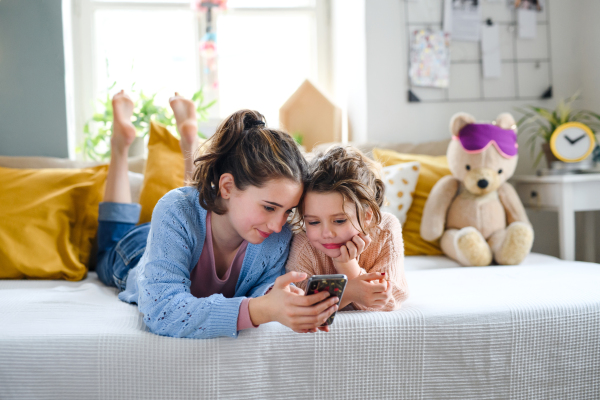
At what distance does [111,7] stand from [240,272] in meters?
2.12

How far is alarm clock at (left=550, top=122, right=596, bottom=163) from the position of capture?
70.0 inches

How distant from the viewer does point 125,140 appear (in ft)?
5.09

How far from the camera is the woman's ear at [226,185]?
0.96 metres

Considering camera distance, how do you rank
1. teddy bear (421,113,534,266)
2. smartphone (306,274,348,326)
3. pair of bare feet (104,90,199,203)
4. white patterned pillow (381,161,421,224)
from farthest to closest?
white patterned pillow (381,161,421,224) < teddy bear (421,113,534,266) < pair of bare feet (104,90,199,203) < smartphone (306,274,348,326)

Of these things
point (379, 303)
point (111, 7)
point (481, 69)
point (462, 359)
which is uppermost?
point (111, 7)

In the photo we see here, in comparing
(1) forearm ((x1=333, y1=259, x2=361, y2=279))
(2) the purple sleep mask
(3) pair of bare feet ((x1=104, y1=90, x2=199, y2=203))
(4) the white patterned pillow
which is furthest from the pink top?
(2) the purple sleep mask

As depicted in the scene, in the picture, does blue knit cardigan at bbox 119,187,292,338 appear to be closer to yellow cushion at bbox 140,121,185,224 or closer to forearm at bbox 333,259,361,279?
forearm at bbox 333,259,361,279

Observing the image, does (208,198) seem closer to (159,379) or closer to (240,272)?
(240,272)

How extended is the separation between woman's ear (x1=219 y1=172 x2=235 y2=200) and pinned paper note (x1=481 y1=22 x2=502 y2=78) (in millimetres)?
1655

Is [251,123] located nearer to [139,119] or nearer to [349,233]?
[349,233]

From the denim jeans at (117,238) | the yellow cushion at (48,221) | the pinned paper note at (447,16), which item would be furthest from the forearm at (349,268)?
the pinned paper note at (447,16)

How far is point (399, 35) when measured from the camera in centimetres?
216

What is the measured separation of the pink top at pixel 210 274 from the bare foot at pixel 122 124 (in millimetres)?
660

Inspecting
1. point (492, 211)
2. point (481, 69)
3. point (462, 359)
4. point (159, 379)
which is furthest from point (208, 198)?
point (481, 69)
